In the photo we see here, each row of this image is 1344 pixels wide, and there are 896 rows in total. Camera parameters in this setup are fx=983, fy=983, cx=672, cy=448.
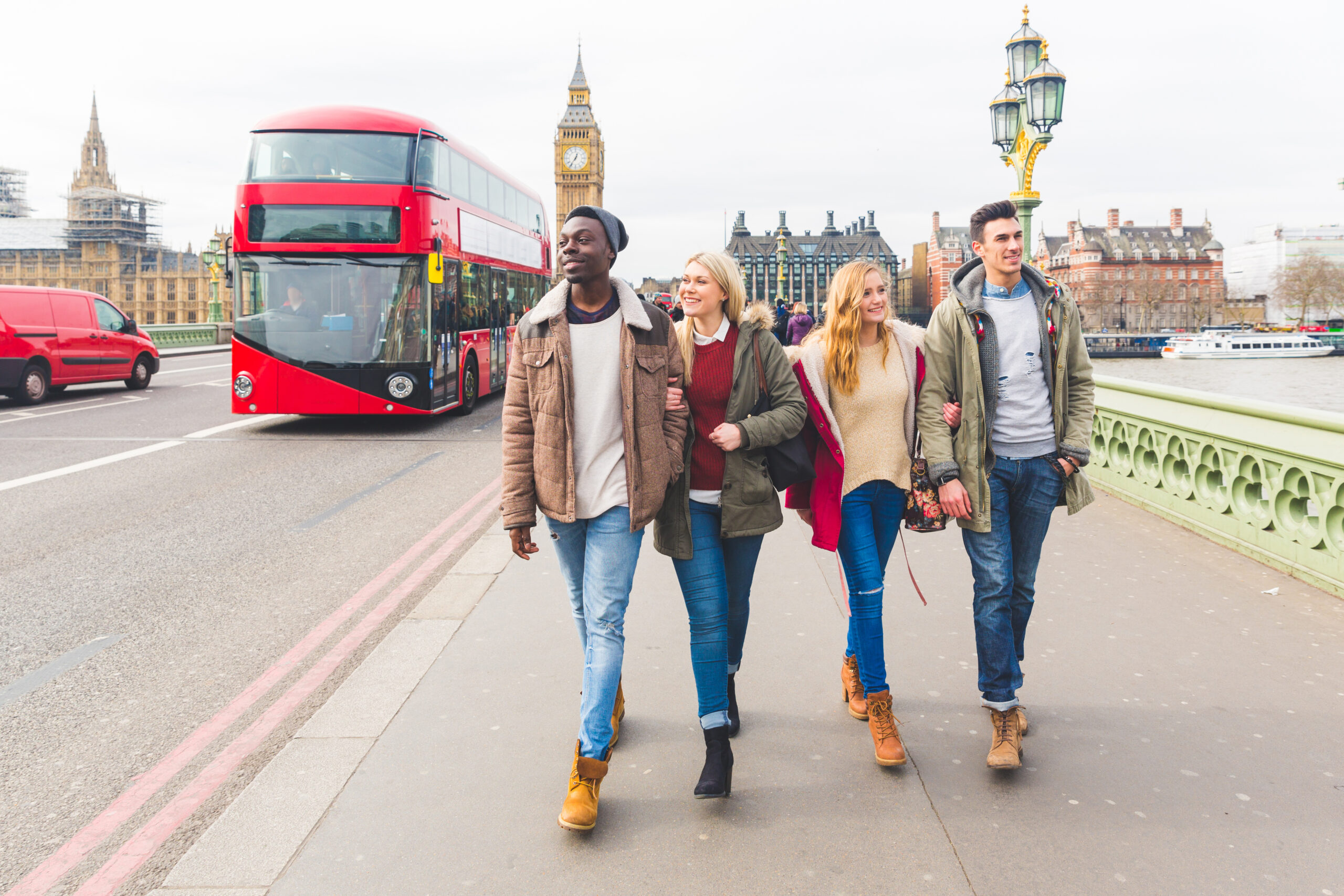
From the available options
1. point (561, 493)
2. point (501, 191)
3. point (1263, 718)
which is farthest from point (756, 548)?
point (501, 191)

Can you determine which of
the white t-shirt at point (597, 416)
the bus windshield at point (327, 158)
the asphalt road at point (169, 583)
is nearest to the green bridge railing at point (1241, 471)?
the white t-shirt at point (597, 416)

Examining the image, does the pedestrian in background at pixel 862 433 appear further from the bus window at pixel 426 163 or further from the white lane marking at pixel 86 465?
the bus window at pixel 426 163

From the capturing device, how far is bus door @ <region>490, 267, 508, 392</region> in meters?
15.5

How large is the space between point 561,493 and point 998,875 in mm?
1545

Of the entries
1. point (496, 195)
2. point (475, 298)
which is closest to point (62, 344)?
point (475, 298)

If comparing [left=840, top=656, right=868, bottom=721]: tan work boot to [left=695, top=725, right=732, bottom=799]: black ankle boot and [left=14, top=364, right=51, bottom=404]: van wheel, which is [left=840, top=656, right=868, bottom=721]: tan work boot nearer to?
[left=695, top=725, right=732, bottom=799]: black ankle boot

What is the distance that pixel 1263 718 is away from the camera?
3.50 metres

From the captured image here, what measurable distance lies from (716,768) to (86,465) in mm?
9341

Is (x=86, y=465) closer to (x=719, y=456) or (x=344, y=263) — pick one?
(x=344, y=263)

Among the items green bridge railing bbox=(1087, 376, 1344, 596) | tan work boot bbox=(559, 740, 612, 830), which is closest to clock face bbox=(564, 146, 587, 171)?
green bridge railing bbox=(1087, 376, 1344, 596)

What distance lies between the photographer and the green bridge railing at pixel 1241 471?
5121mm

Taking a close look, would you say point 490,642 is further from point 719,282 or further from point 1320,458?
point 1320,458

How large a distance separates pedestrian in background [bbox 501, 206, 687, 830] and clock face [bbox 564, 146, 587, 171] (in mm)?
134143

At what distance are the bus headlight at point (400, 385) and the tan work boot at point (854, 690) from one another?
31.8 ft
